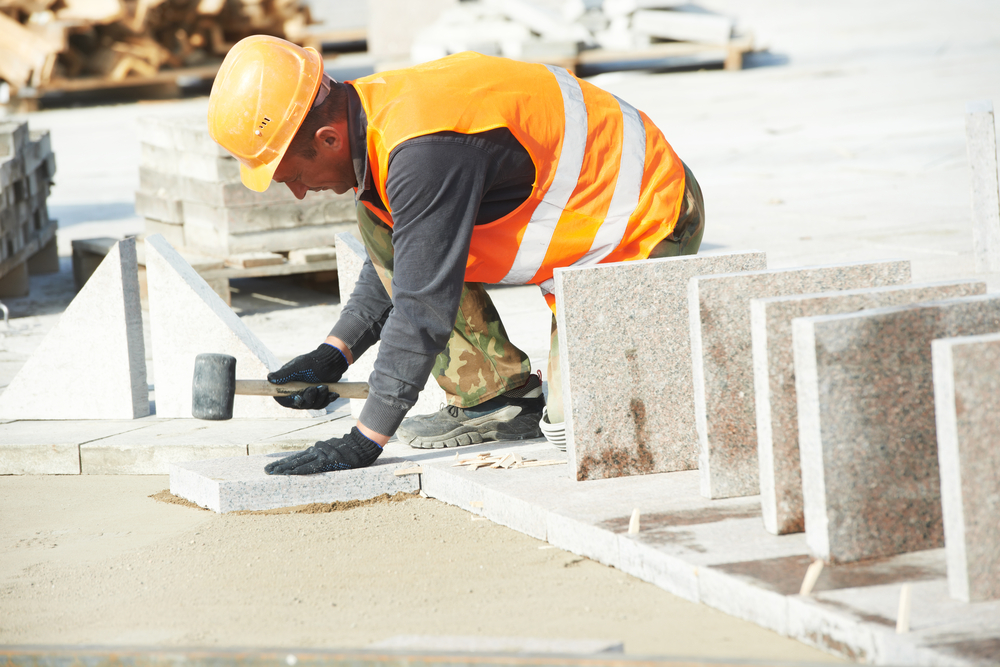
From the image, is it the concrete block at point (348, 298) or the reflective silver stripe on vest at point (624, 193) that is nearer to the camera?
the reflective silver stripe on vest at point (624, 193)

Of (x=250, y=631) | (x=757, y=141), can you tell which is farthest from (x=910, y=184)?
(x=250, y=631)

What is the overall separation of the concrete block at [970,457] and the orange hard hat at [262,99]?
1.96 metres

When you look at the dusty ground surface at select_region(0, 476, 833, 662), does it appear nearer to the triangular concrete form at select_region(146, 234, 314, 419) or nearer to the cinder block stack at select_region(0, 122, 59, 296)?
the triangular concrete form at select_region(146, 234, 314, 419)

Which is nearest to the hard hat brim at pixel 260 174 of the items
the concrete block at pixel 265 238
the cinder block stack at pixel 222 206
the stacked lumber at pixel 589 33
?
the cinder block stack at pixel 222 206

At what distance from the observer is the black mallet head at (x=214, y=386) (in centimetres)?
384

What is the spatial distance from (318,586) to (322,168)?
49.9 inches

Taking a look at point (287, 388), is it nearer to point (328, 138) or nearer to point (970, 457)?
point (328, 138)

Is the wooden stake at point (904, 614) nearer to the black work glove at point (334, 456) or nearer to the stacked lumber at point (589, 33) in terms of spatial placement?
the black work glove at point (334, 456)

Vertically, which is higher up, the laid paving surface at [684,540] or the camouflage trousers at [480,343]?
the camouflage trousers at [480,343]

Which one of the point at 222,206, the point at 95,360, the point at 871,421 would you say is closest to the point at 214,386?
the point at 95,360

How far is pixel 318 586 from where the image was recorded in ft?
10.4

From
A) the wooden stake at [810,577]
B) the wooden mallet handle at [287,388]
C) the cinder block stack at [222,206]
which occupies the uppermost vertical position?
the cinder block stack at [222,206]

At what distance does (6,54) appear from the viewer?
17547 millimetres

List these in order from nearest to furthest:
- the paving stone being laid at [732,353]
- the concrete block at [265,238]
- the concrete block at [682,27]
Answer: the paving stone being laid at [732,353] → the concrete block at [265,238] → the concrete block at [682,27]
